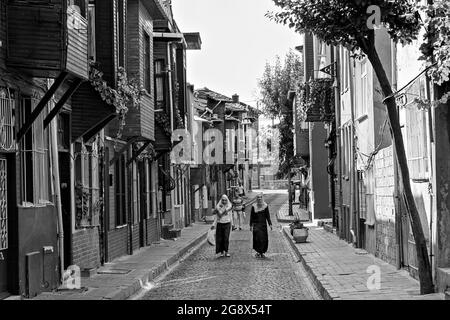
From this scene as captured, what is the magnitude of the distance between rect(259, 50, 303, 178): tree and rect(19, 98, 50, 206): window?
41.7 metres

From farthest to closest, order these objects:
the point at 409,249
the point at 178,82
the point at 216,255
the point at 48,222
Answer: the point at 178,82 → the point at 216,255 → the point at 409,249 → the point at 48,222

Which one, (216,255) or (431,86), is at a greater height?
(431,86)

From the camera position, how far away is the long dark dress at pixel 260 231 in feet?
74.4

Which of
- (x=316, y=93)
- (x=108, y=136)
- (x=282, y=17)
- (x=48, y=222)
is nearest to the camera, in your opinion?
(x=282, y=17)

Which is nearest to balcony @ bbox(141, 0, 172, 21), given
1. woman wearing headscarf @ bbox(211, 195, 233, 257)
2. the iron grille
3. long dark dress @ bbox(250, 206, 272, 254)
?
woman wearing headscarf @ bbox(211, 195, 233, 257)

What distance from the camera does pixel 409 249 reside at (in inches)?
597

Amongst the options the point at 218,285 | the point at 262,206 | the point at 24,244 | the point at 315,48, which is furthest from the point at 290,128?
the point at 24,244

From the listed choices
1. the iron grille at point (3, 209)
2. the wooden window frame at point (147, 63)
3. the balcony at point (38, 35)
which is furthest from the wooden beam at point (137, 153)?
the iron grille at point (3, 209)

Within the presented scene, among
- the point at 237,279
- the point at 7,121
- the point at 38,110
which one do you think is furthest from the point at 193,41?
the point at 7,121

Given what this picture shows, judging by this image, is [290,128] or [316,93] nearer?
[316,93]

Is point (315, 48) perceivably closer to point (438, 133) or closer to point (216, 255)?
point (216, 255)

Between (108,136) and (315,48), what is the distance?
2012 centimetres

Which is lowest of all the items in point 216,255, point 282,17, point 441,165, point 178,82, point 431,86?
point 216,255

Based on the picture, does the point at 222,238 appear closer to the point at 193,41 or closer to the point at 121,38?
the point at 121,38
